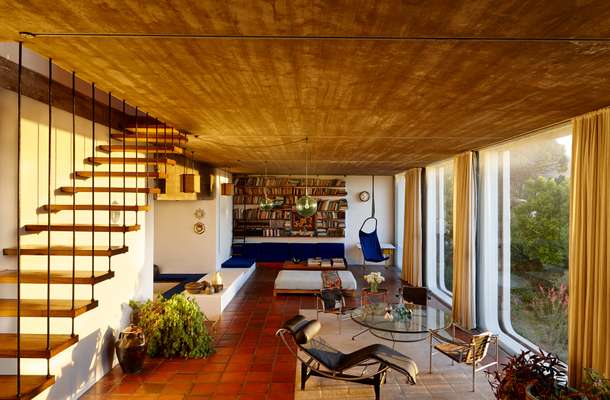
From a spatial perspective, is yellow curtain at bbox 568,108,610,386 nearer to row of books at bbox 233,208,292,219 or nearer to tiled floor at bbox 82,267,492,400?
tiled floor at bbox 82,267,492,400

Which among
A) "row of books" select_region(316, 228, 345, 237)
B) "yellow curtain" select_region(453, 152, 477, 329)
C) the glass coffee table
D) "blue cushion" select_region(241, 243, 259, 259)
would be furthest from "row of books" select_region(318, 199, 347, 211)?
the glass coffee table

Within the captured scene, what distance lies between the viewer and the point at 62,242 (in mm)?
3379

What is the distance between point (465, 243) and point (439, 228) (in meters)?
2.39

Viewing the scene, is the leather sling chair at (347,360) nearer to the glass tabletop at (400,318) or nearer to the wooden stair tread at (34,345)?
the glass tabletop at (400,318)

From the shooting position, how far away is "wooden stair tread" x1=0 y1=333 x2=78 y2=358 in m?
2.02

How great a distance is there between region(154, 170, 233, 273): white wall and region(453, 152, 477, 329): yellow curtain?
5327 millimetres

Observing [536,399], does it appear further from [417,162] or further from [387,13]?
[417,162]

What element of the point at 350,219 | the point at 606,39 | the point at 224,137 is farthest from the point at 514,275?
the point at 350,219

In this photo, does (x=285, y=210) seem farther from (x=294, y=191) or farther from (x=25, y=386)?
(x=25, y=386)

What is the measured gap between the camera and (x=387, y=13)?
1589mm

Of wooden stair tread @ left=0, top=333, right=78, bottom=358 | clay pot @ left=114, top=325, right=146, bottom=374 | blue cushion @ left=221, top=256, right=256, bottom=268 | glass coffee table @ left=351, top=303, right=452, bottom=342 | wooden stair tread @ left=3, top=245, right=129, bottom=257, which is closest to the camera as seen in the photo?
wooden stair tread @ left=0, top=333, right=78, bottom=358

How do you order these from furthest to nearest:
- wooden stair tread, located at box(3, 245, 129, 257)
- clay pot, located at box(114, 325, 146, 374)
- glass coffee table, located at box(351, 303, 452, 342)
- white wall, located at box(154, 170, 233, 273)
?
white wall, located at box(154, 170, 233, 273), glass coffee table, located at box(351, 303, 452, 342), clay pot, located at box(114, 325, 146, 374), wooden stair tread, located at box(3, 245, 129, 257)

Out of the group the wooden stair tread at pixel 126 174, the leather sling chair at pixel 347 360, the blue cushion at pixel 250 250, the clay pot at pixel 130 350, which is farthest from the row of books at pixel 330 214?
the wooden stair tread at pixel 126 174

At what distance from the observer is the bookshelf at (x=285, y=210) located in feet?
35.1
